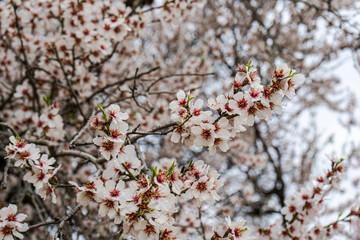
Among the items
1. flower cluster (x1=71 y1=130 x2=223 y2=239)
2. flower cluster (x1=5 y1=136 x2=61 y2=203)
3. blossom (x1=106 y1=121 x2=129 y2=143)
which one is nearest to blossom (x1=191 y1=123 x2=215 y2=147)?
flower cluster (x1=71 y1=130 x2=223 y2=239)

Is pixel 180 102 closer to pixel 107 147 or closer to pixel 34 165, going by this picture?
pixel 107 147

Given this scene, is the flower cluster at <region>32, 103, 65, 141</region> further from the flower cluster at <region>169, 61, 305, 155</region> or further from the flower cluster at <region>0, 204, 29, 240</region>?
the flower cluster at <region>169, 61, 305, 155</region>

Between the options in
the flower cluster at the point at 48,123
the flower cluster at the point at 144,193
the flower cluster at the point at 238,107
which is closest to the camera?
the flower cluster at the point at 144,193

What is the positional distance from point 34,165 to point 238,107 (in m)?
1.15

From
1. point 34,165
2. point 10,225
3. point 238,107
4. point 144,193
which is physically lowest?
point 10,225

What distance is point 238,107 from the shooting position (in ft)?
5.32

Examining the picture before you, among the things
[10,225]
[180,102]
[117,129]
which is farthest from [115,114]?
[10,225]

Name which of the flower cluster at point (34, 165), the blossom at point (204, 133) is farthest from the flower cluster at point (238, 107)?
the flower cluster at point (34, 165)

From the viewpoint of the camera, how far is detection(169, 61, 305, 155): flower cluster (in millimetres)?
1618

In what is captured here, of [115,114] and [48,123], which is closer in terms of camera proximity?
[115,114]

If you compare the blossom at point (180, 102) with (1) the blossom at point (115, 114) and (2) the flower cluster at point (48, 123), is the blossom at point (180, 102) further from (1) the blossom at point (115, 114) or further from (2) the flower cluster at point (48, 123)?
(2) the flower cluster at point (48, 123)

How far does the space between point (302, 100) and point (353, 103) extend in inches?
106

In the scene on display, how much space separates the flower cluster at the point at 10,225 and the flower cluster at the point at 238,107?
40.4 inches

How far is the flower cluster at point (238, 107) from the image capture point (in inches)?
63.7
